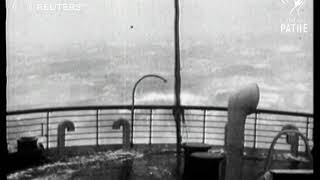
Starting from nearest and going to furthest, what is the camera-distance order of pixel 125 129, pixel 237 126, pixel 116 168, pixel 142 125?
pixel 237 126
pixel 116 168
pixel 142 125
pixel 125 129

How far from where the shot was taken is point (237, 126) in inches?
230

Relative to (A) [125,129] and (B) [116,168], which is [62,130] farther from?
(B) [116,168]

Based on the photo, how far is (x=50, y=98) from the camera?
223ft

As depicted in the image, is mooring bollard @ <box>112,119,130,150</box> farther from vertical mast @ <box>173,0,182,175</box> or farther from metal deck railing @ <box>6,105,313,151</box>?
vertical mast @ <box>173,0,182,175</box>

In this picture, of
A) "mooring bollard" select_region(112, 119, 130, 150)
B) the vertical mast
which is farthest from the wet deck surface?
the vertical mast

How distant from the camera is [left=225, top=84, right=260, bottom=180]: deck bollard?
5824 millimetres

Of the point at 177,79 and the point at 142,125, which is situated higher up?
the point at 177,79

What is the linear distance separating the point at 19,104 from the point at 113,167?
215 ft

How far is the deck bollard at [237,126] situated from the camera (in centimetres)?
582

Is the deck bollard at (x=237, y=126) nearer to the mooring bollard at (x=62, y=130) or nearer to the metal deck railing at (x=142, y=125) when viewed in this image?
the metal deck railing at (x=142, y=125)

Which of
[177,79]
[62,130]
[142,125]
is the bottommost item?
[62,130]

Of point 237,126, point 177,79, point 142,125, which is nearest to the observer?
point 237,126

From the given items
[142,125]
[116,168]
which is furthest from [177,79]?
[116,168]
